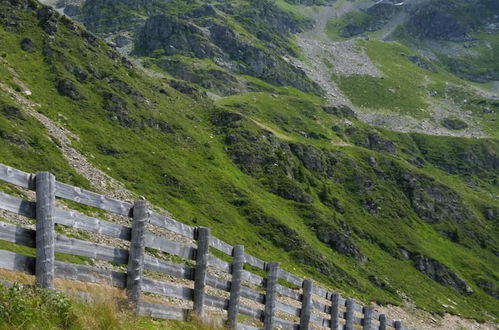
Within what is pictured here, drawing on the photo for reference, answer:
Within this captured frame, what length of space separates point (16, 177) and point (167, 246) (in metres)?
4.60

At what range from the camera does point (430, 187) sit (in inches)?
5984

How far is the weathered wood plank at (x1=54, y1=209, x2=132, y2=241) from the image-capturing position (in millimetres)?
10688

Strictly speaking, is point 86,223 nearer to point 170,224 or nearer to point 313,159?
point 170,224

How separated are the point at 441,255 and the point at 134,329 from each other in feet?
409

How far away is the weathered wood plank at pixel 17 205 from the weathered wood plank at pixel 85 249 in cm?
85

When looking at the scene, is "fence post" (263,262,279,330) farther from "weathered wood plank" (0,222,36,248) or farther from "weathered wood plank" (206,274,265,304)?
"weathered wood plank" (0,222,36,248)

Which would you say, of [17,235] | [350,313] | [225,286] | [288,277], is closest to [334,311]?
[350,313]

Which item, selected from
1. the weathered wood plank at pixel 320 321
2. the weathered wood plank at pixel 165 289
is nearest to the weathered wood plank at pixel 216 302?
the weathered wood plank at pixel 165 289

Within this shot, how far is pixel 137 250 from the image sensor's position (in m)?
12.2

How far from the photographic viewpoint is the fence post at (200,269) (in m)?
14.2

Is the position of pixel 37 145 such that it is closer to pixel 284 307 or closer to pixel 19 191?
pixel 19 191

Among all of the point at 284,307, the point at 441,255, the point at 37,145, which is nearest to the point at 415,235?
the point at 441,255

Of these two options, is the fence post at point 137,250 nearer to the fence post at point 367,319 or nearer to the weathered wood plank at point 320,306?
the weathered wood plank at point 320,306

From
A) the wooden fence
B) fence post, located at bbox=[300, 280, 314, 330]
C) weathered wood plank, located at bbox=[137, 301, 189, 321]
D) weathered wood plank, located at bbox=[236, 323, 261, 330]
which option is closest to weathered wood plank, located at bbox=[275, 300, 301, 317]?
the wooden fence
